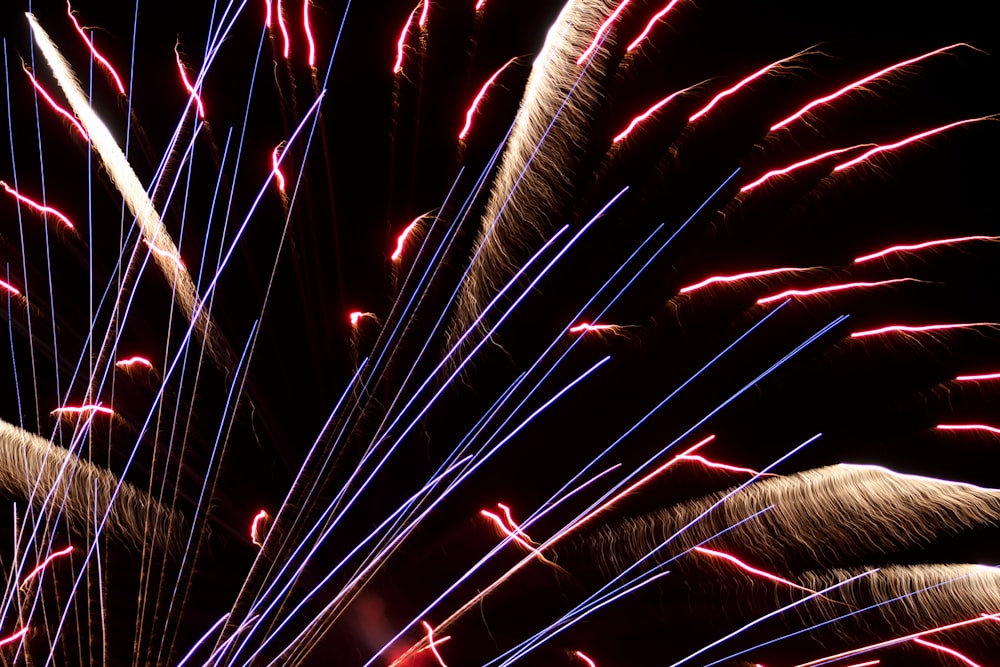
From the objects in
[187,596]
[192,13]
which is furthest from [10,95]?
[187,596]

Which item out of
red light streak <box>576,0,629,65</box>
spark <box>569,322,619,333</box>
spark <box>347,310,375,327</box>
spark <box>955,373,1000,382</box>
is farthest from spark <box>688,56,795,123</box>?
spark <box>347,310,375,327</box>

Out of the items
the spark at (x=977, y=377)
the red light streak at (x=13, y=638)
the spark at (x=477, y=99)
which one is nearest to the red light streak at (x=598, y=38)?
the spark at (x=477, y=99)

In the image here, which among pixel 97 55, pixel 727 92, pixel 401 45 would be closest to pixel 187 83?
pixel 97 55

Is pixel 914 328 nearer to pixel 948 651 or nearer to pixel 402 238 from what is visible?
pixel 948 651

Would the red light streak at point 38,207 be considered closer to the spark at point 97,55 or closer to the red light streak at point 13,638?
the spark at point 97,55

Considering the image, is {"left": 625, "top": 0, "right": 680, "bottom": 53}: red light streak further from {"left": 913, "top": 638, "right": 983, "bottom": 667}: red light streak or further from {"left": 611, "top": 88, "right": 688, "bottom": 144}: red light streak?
{"left": 913, "top": 638, "right": 983, "bottom": 667}: red light streak

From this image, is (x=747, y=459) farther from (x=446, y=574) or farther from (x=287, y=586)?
(x=287, y=586)
